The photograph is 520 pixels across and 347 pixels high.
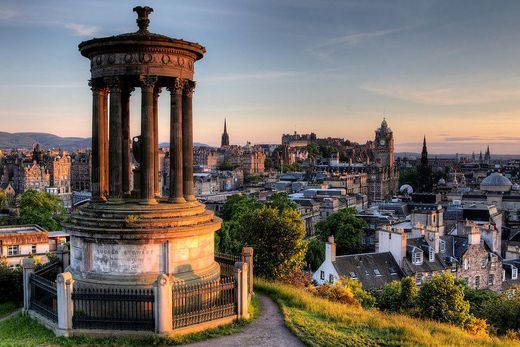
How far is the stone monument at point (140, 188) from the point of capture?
18141 millimetres

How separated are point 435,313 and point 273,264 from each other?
11.1 meters

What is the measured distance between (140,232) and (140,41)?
21.9ft

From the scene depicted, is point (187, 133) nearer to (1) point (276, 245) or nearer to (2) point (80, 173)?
(1) point (276, 245)

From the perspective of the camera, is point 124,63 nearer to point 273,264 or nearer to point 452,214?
point 273,264

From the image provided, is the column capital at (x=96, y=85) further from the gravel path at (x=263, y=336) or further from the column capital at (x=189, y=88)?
the gravel path at (x=263, y=336)

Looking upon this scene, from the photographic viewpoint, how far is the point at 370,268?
47312 millimetres

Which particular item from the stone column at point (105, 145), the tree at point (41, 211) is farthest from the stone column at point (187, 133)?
the tree at point (41, 211)

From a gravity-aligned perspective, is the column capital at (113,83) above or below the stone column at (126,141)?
above

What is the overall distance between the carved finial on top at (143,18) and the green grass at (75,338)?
1095cm

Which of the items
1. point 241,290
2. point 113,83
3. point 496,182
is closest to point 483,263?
point 241,290

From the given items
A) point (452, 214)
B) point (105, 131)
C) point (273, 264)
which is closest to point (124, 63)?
point (105, 131)

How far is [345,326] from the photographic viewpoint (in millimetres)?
18000

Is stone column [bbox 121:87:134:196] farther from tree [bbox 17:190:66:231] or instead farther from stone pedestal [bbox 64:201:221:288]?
tree [bbox 17:190:66:231]

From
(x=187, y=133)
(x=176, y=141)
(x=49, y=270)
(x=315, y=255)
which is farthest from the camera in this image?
(x=315, y=255)
